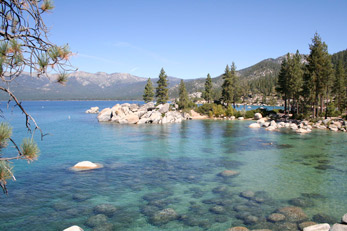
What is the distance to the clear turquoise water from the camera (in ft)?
43.3

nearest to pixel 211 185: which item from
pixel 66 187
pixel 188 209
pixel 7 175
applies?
pixel 188 209

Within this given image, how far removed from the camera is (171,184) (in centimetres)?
1855

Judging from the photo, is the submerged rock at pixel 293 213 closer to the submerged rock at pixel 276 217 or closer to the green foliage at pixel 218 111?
the submerged rock at pixel 276 217

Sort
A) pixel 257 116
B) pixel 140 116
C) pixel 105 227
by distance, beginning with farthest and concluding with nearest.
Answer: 1. pixel 257 116
2. pixel 140 116
3. pixel 105 227

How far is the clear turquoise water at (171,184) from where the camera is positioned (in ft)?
43.3

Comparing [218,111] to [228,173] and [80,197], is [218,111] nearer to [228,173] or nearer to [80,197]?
[228,173]

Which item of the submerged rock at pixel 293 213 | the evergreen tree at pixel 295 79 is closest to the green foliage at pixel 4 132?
the submerged rock at pixel 293 213

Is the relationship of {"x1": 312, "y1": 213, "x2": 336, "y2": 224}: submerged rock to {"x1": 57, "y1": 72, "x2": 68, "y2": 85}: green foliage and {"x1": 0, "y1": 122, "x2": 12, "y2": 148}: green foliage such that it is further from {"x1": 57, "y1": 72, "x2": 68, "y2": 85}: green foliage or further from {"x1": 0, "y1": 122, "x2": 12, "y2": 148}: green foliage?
{"x1": 0, "y1": 122, "x2": 12, "y2": 148}: green foliage

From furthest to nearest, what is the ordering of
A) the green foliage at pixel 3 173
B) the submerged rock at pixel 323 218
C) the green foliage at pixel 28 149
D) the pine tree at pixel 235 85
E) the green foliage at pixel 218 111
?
the pine tree at pixel 235 85
the green foliage at pixel 218 111
the submerged rock at pixel 323 218
the green foliage at pixel 28 149
the green foliage at pixel 3 173

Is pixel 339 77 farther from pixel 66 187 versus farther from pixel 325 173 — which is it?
pixel 66 187

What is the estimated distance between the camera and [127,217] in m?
13.2

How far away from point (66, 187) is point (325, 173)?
2211cm

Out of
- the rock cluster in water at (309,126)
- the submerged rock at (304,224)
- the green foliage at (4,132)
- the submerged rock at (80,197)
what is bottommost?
the submerged rock at (80,197)

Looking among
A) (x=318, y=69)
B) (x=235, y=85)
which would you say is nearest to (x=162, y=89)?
(x=235, y=85)
